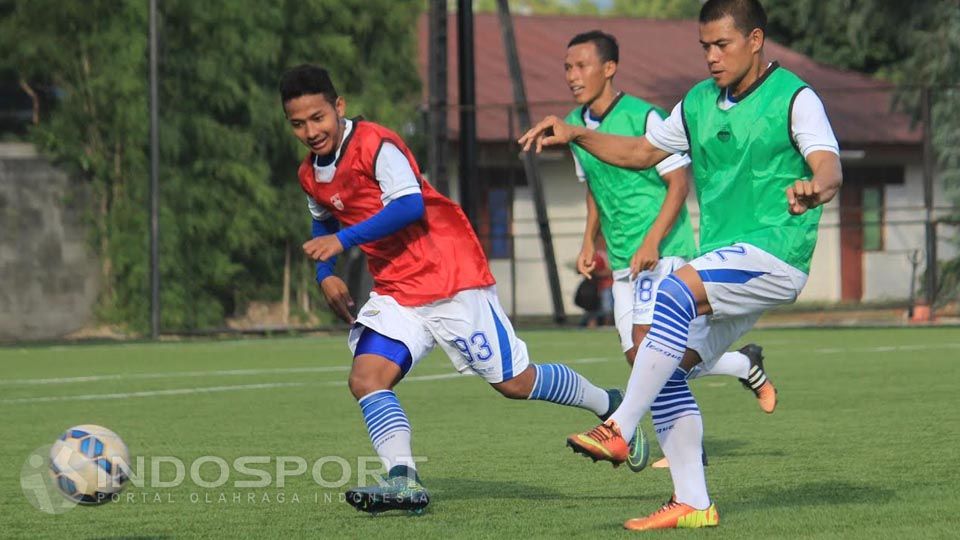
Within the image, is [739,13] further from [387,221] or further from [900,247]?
[900,247]

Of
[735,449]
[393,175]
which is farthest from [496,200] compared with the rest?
[393,175]

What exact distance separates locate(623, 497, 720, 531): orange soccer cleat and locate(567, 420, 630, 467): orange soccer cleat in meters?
0.42

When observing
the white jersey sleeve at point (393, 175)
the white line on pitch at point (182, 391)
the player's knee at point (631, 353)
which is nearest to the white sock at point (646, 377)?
the white jersey sleeve at point (393, 175)

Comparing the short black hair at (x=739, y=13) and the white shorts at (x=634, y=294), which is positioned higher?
the short black hair at (x=739, y=13)

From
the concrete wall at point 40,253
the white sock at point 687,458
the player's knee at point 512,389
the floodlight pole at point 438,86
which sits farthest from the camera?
the floodlight pole at point 438,86

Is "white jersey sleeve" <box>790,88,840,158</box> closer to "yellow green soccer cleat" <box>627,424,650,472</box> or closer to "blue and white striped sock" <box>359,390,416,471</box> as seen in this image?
"yellow green soccer cleat" <box>627,424,650,472</box>

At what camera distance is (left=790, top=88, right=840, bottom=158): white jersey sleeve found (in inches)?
263

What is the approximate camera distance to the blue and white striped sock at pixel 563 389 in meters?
7.77

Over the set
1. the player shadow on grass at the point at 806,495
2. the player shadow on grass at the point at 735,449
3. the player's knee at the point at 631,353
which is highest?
the player's knee at the point at 631,353

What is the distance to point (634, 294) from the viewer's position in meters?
9.69

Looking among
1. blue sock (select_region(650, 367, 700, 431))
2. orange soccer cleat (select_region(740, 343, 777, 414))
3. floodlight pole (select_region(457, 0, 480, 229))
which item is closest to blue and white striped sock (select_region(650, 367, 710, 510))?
blue sock (select_region(650, 367, 700, 431))

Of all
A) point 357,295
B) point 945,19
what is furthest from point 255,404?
point 945,19

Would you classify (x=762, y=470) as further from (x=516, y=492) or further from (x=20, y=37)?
(x=20, y=37)

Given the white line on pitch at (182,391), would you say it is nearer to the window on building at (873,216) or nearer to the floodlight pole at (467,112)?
the floodlight pole at (467,112)
